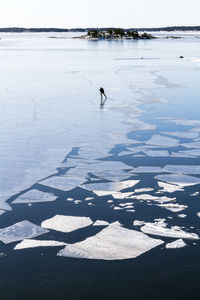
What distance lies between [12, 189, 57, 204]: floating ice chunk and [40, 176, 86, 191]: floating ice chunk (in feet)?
1.20

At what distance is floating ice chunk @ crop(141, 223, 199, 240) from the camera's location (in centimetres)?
532

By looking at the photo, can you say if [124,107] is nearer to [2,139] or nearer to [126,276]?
[2,139]

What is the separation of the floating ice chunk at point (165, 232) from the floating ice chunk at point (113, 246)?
0.52 ft

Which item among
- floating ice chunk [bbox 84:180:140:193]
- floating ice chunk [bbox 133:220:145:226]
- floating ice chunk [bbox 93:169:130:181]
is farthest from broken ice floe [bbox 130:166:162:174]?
floating ice chunk [bbox 133:220:145:226]

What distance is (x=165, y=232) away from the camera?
5441mm

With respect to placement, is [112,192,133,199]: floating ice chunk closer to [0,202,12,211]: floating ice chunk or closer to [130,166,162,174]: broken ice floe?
[130,166,162,174]: broken ice floe

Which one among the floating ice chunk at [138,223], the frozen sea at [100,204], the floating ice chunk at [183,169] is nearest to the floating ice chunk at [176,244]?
the frozen sea at [100,204]

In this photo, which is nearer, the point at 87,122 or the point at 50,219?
the point at 50,219

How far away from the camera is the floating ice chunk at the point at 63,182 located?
23.5 feet

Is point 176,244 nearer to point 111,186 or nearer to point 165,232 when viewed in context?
point 165,232

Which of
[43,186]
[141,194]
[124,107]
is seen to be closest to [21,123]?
[124,107]

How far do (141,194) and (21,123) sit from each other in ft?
21.7

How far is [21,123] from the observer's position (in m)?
12.4

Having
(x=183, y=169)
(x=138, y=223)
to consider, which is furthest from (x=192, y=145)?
(x=138, y=223)
